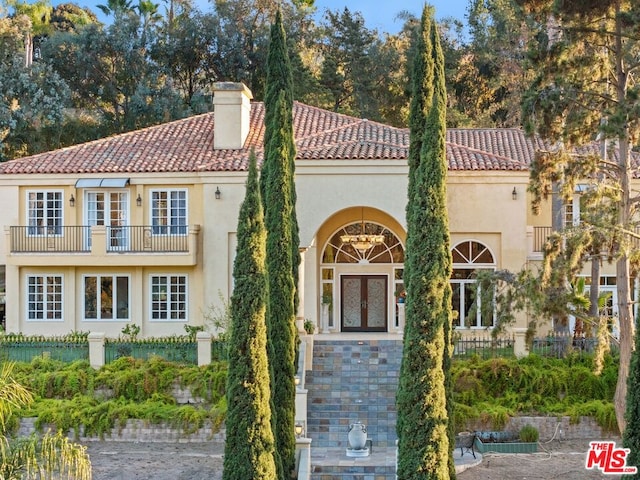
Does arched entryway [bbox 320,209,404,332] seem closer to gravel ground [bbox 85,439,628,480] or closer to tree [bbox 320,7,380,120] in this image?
gravel ground [bbox 85,439,628,480]

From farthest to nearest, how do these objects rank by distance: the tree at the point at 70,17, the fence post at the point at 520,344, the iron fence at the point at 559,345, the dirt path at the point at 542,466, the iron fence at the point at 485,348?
1. the tree at the point at 70,17
2. the iron fence at the point at 485,348
3. the iron fence at the point at 559,345
4. the fence post at the point at 520,344
5. the dirt path at the point at 542,466

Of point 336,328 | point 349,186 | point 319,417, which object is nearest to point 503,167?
point 349,186

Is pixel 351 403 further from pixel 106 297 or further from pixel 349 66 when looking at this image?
pixel 349 66

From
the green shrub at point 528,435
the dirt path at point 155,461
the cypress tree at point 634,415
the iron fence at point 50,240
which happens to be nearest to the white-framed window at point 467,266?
the green shrub at point 528,435

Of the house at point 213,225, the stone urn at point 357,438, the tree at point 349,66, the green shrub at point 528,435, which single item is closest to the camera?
the stone urn at point 357,438

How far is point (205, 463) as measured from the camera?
75.5 ft

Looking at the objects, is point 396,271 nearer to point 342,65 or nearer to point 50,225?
point 50,225

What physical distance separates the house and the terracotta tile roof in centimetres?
9

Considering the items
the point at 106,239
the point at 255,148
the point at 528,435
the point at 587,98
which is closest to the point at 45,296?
the point at 106,239

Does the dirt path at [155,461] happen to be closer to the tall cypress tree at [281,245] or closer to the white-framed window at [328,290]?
the tall cypress tree at [281,245]

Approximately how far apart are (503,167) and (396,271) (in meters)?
5.59

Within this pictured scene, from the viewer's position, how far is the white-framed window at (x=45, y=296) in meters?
33.0

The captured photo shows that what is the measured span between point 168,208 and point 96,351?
22.7 ft

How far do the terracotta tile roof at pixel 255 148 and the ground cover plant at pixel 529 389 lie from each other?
7724 mm
